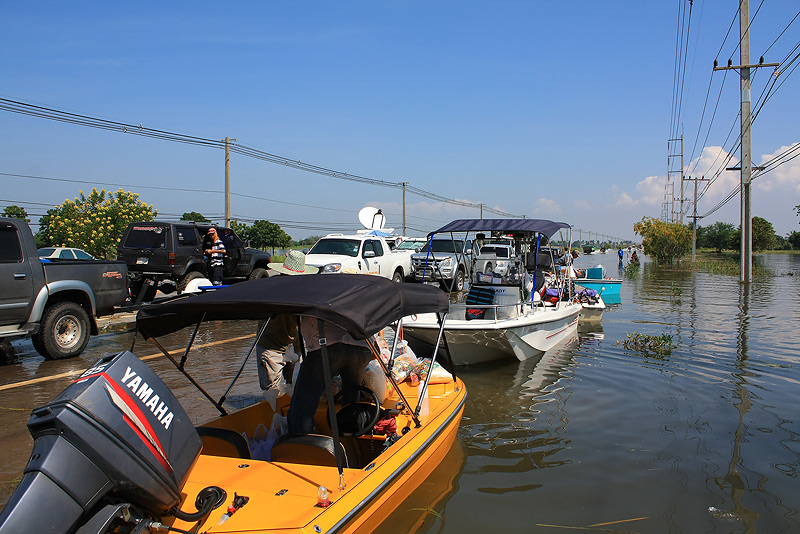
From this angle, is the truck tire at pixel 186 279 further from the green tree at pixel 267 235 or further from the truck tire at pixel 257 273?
the green tree at pixel 267 235

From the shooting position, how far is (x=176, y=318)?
13.5 ft

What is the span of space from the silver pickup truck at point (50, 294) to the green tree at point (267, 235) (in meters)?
63.4

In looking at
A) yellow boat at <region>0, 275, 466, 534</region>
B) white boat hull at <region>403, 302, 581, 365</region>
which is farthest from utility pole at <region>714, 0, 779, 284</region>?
yellow boat at <region>0, 275, 466, 534</region>

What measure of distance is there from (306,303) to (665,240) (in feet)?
161

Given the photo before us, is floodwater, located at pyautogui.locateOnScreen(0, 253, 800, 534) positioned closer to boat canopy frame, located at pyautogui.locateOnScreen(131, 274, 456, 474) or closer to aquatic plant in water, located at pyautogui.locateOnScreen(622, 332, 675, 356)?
aquatic plant in water, located at pyautogui.locateOnScreen(622, 332, 675, 356)

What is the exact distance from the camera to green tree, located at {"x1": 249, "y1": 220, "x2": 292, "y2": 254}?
72.9m

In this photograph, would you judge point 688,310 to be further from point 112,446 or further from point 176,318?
point 112,446

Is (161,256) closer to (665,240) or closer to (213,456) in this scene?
(213,456)

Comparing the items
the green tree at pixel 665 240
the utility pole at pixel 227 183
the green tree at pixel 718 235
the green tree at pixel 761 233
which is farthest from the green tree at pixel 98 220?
the green tree at pixel 718 235

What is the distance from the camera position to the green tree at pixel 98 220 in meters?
25.1

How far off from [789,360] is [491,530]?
8.26m

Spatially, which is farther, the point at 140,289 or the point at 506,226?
the point at 140,289

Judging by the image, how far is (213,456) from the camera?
3875mm

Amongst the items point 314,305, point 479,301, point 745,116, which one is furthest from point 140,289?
point 745,116
